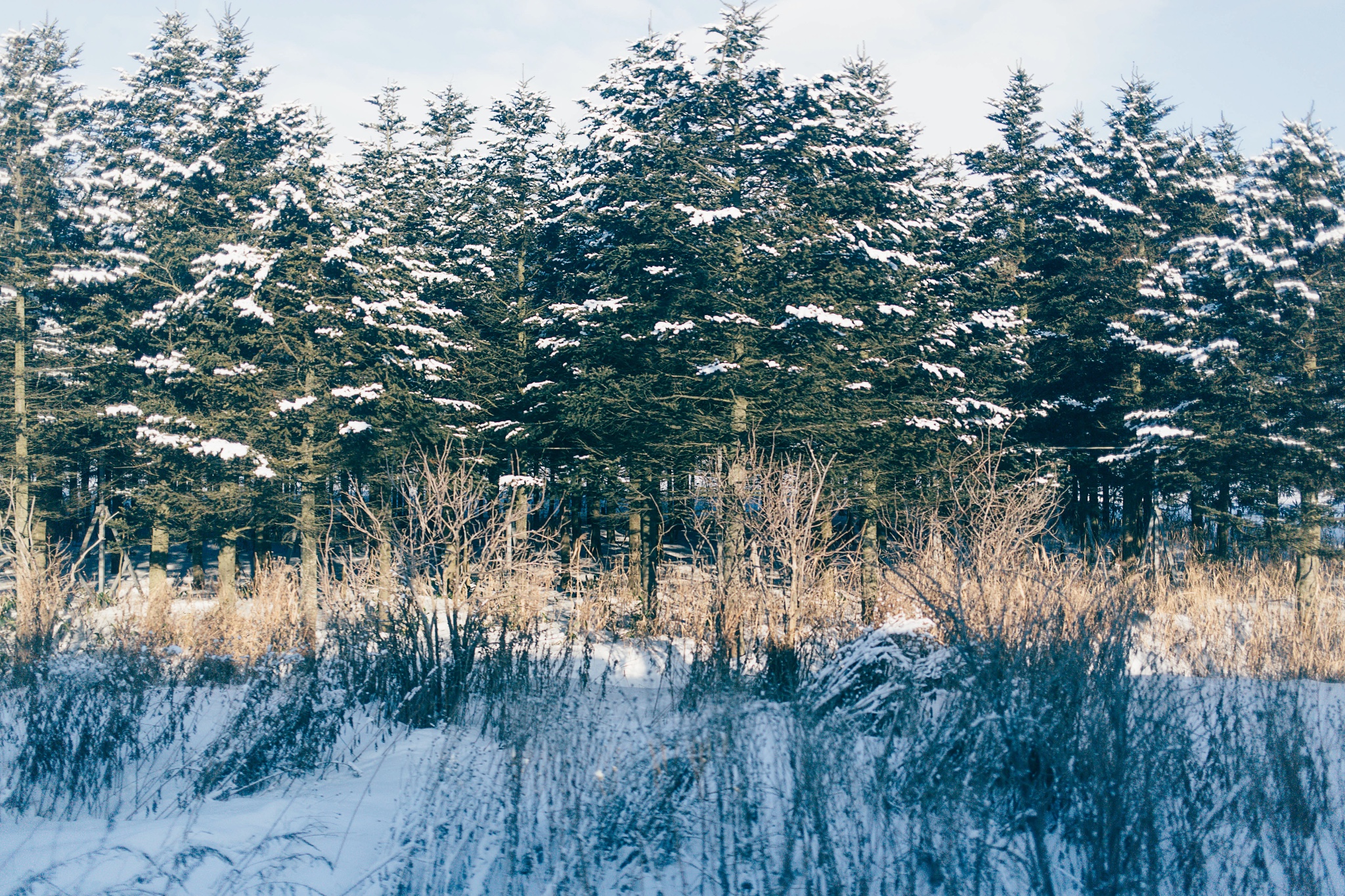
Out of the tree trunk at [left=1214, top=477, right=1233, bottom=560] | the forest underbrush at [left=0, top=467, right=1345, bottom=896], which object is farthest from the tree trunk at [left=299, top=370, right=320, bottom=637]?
the tree trunk at [left=1214, top=477, right=1233, bottom=560]

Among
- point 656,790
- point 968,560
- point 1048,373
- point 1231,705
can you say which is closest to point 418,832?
point 656,790

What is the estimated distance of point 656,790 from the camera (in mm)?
5809

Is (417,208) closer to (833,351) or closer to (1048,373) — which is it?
(833,351)

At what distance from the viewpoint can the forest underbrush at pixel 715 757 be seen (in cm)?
511

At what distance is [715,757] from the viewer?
591 centimetres

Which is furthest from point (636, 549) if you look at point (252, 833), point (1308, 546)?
point (252, 833)

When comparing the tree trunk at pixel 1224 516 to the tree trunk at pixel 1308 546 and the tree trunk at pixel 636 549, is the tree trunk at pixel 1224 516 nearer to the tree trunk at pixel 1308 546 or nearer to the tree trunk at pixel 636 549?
the tree trunk at pixel 1308 546

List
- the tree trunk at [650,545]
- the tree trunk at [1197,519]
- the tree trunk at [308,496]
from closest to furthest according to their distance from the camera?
the tree trunk at [650,545]
the tree trunk at [1197,519]
the tree trunk at [308,496]

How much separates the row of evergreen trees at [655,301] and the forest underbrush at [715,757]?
9.71m

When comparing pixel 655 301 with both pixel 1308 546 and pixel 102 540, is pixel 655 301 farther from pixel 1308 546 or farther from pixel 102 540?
pixel 1308 546

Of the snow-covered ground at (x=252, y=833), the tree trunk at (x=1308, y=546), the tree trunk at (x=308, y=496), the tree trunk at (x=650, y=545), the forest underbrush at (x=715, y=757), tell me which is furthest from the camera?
the tree trunk at (x=308, y=496)

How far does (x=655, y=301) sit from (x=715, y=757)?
1473 centimetres

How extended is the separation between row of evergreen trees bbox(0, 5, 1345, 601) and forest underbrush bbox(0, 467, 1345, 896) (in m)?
9.71

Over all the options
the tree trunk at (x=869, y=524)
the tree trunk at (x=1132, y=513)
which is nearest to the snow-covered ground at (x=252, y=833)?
the tree trunk at (x=869, y=524)
